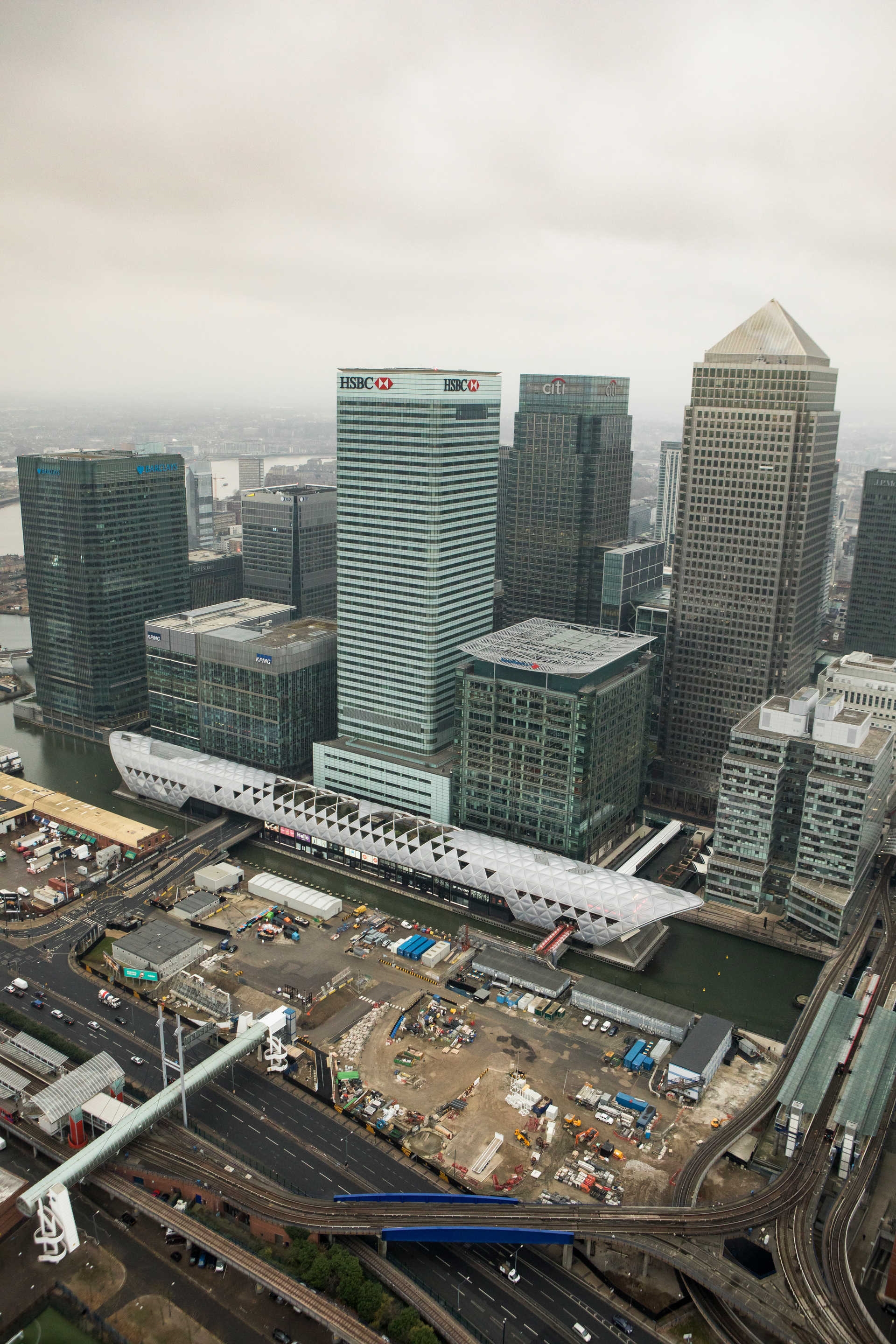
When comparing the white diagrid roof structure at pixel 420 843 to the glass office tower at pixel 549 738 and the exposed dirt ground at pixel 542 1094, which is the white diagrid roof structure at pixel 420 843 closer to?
the glass office tower at pixel 549 738

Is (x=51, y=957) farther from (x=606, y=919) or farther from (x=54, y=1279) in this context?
(x=606, y=919)

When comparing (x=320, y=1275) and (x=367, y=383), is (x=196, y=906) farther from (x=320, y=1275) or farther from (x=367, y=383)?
(x=367, y=383)

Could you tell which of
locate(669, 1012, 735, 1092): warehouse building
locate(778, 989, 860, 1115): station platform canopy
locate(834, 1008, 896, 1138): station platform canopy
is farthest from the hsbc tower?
locate(834, 1008, 896, 1138): station platform canopy

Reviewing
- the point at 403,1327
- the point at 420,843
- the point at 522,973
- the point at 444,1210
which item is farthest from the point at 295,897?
the point at 403,1327

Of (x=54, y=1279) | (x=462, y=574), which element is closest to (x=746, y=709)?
(x=462, y=574)

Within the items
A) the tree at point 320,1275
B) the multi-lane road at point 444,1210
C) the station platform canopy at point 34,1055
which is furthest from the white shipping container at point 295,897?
the tree at point 320,1275

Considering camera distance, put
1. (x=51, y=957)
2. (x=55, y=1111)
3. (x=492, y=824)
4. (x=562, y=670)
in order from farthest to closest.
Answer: (x=492, y=824), (x=562, y=670), (x=51, y=957), (x=55, y=1111)
